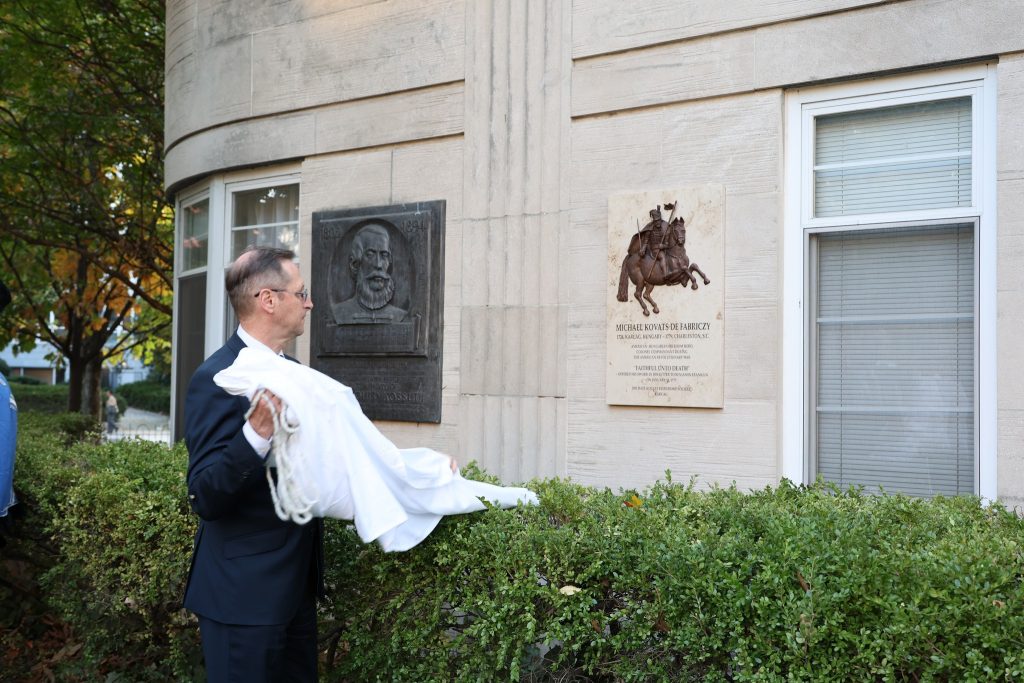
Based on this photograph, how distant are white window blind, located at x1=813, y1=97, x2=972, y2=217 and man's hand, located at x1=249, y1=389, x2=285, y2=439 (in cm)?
396

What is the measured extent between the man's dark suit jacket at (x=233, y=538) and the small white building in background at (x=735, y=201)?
11.0 ft

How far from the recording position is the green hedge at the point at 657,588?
2691 millimetres

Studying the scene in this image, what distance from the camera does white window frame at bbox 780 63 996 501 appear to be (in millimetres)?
5410

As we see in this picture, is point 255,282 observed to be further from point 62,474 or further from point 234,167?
point 234,167

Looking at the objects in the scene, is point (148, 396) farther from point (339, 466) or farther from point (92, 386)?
point (339, 466)

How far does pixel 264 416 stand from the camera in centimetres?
303

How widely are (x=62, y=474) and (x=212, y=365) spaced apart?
2.42 meters

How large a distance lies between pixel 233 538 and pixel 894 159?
4.27 m

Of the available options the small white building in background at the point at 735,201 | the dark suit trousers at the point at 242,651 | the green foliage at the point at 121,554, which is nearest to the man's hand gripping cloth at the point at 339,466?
the dark suit trousers at the point at 242,651

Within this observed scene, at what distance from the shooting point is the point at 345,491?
126 inches

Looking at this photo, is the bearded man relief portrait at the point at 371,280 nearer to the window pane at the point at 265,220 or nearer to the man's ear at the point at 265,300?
the window pane at the point at 265,220

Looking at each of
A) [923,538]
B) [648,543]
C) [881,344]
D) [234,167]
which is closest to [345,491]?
[648,543]

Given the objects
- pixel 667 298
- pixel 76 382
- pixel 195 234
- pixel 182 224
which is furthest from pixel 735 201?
pixel 76 382

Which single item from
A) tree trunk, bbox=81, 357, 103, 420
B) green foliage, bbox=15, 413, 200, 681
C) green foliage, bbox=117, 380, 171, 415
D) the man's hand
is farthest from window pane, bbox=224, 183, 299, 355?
green foliage, bbox=117, 380, 171, 415
